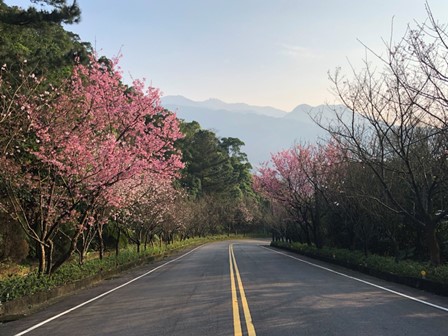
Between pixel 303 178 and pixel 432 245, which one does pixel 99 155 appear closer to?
pixel 432 245

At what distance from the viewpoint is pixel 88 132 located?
14.4m

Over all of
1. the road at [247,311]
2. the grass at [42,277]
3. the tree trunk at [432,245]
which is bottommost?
the road at [247,311]

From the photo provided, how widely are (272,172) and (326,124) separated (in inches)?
617

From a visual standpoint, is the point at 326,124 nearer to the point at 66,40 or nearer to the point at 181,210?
the point at 66,40

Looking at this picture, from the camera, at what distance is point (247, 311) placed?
346 inches

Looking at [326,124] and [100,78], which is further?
[326,124]

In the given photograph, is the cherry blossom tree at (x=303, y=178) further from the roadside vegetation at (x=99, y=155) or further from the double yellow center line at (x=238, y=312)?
the double yellow center line at (x=238, y=312)

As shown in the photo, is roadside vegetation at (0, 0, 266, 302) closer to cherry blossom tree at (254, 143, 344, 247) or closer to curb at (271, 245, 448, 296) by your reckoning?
curb at (271, 245, 448, 296)

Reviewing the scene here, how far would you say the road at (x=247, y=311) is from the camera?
736 centimetres

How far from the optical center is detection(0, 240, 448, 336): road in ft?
24.1

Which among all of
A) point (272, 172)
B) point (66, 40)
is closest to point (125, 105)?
point (66, 40)

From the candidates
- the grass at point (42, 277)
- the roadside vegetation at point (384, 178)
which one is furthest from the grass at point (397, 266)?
the grass at point (42, 277)

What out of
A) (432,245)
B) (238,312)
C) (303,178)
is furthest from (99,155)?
(303,178)

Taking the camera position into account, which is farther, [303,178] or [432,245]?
[303,178]
